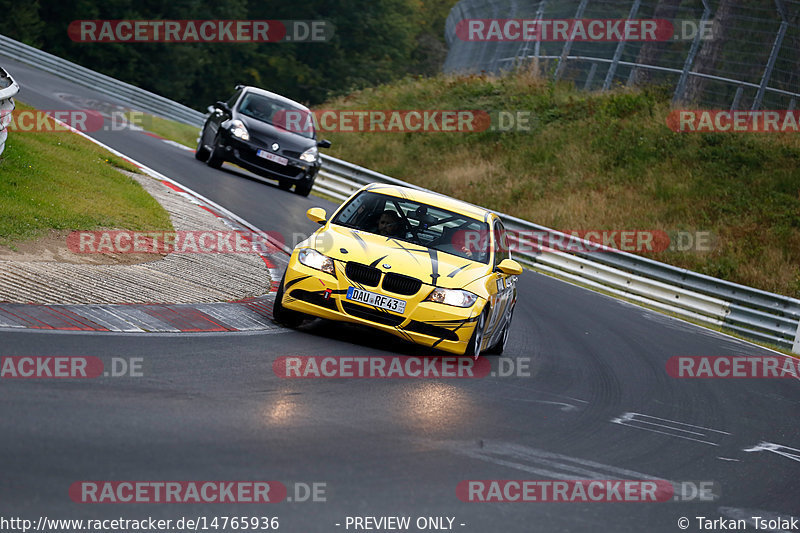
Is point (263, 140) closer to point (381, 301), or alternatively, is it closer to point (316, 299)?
point (316, 299)

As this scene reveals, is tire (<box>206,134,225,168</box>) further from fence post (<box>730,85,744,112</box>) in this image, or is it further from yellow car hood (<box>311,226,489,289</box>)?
fence post (<box>730,85,744,112</box>)

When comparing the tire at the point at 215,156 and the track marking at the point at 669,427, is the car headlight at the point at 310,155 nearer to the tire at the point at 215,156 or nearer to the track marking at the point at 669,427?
the tire at the point at 215,156

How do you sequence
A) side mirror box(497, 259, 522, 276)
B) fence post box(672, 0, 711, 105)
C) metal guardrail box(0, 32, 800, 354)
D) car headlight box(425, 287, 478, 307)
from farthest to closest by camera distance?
fence post box(672, 0, 711, 105), metal guardrail box(0, 32, 800, 354), side mirror box(497, 259, 522, 276), car headlight box(425, 287, 478, 307)

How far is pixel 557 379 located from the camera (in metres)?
10.5

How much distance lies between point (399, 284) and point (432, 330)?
1.73 feet

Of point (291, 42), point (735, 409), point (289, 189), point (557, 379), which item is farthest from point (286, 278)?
point (291, 42)

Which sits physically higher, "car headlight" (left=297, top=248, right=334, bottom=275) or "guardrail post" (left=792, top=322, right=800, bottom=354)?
"car headlight" (left=297, top=248, right=334, bottom=275)

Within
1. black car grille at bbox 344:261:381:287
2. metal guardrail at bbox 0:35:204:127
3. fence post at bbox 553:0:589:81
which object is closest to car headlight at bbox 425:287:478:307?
black car grille at bbox 344:261:381:287

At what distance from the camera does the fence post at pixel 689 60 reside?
27320 mm

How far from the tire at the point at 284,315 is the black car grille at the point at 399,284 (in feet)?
3.08

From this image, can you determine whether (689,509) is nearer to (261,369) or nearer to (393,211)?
(261,369)

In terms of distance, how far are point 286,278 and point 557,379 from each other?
300 centimetres

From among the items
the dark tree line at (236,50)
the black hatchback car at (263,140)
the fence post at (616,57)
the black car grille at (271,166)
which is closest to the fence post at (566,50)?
the fence post at (616,57)

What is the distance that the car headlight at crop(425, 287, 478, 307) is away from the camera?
31.2 feet
